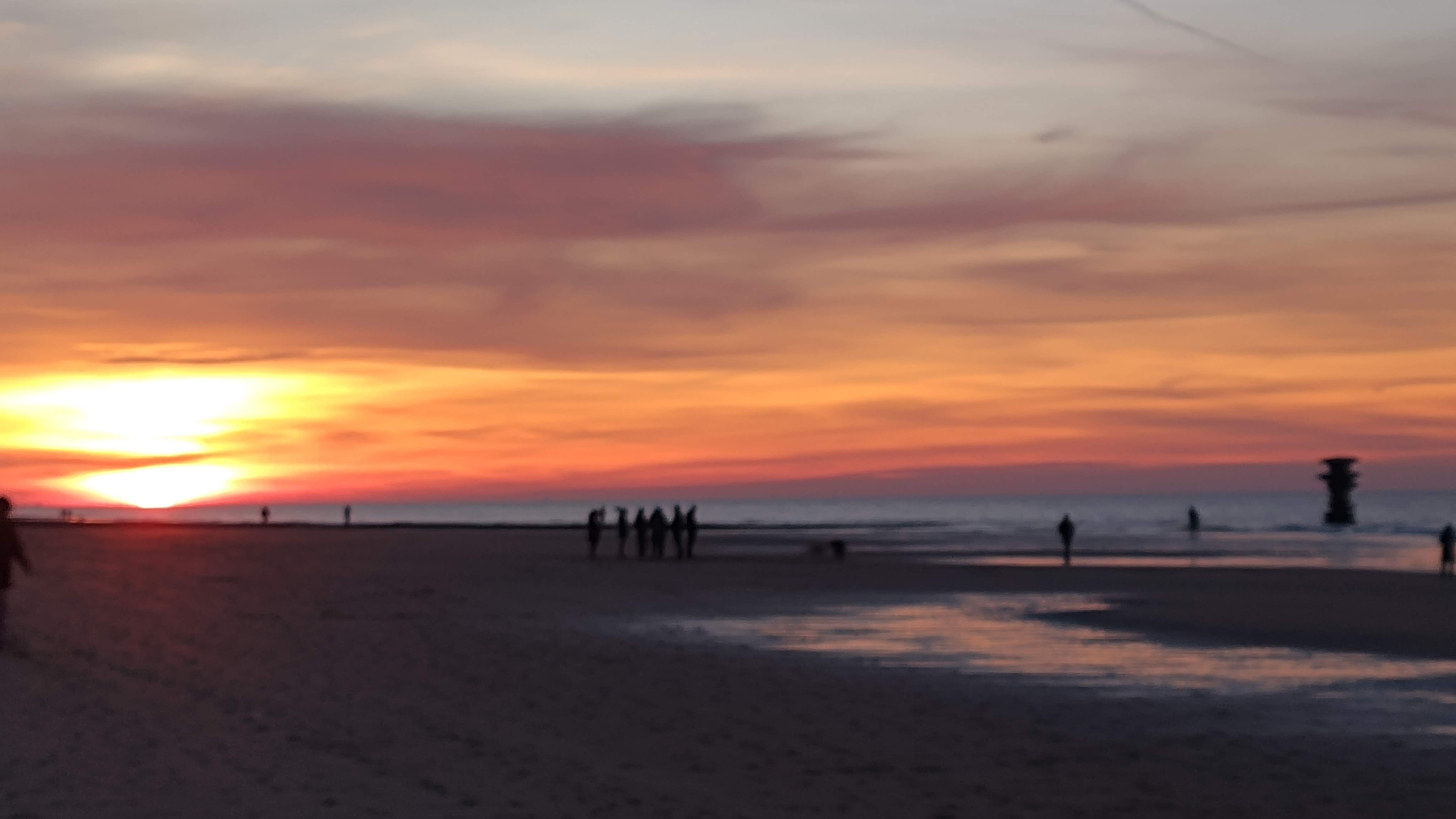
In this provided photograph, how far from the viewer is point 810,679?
765 inches

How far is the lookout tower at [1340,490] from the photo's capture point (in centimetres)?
12644

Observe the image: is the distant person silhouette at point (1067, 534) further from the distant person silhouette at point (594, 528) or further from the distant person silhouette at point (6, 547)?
the distant person silhouette at point (6, 547)

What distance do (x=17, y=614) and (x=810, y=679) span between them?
16.9m

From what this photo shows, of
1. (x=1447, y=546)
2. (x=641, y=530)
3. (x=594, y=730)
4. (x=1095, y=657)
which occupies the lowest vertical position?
(x=594, y=730)

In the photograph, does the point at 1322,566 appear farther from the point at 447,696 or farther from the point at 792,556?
the point at 447,696

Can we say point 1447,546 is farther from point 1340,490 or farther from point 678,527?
point 1340,490

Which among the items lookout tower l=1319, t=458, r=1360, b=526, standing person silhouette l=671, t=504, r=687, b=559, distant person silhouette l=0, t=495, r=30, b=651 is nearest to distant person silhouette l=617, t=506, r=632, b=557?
standing person silhouette l=671, t=504, r=687, b=559

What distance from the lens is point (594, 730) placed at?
1537 centimetres

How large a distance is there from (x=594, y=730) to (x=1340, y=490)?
405 feet

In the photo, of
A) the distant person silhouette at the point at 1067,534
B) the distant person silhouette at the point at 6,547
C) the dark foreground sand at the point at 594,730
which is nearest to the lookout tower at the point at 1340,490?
the distant person silhouette at the point at 1067,534

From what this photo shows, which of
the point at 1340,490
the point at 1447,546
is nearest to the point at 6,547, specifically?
the point at 1447,546

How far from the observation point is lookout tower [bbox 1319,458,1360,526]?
415 feet

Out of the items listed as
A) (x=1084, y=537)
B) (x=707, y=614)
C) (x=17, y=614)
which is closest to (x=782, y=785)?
(x=707, y=614)

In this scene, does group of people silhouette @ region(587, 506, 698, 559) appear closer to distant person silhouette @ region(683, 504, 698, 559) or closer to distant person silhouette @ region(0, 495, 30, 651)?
distant person silhouette @ region(683, 504, 698, 559)
